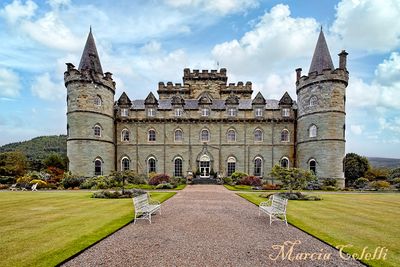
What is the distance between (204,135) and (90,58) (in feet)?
58.1

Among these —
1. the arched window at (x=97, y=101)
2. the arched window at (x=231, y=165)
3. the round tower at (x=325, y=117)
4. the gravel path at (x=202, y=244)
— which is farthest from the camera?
the arched window at (x=231, y=165)

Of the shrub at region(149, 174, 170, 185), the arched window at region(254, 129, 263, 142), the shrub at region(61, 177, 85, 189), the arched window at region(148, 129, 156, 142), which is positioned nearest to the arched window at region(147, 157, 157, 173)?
the arched window at region(148, 129, 156, 142)

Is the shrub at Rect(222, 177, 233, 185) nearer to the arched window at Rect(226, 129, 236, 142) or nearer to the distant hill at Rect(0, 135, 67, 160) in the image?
the arched window at Rect(226, 129, 236, 142)

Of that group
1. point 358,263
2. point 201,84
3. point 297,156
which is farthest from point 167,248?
point 201,84

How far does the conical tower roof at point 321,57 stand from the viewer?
104ft

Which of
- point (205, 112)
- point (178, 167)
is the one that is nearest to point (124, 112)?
point (178, 167)

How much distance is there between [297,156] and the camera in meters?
34.0

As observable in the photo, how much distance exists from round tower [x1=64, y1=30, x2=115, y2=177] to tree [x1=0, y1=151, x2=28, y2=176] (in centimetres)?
933

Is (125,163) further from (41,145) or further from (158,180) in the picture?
(41,145)

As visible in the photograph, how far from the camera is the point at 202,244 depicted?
23.9 ft

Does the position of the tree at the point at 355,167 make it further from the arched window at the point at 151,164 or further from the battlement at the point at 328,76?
the arched window at the point at 151,164

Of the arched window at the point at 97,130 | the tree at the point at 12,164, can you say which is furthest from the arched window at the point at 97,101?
the tree at the point at 12,164
